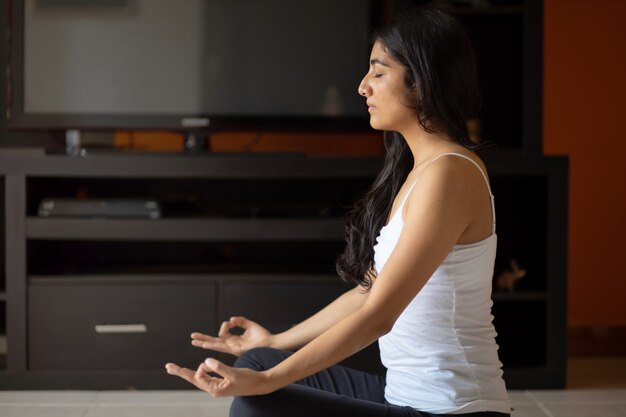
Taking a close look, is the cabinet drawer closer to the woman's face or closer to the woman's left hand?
the woman's face

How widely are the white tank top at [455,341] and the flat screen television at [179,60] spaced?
1.49 m

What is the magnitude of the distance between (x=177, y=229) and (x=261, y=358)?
1157mm

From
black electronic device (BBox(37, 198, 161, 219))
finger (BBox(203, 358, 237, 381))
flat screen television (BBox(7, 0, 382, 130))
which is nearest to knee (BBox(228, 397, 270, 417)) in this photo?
finger (BBox(203, 358, 237, 381))

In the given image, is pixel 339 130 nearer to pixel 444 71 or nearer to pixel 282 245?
pixel 282 245

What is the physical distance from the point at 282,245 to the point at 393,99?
1.69 metres

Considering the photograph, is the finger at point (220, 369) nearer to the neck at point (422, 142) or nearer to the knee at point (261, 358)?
the knee at point (261, 358)

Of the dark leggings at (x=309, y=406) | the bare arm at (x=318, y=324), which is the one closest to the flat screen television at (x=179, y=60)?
the bare arm at (x=318, y=324)

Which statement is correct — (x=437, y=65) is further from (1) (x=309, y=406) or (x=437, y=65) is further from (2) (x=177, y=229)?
(2) (x=177, y=229)

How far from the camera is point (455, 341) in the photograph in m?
1.45

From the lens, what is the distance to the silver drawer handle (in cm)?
270

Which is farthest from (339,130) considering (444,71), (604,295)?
(444,71)

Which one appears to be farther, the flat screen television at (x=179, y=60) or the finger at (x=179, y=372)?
the flat screen television at (x=179, y=60)

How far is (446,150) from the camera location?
1488mm

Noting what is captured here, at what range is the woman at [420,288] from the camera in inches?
53.6
